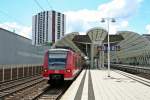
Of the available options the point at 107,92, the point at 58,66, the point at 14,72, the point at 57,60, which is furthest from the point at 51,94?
the point at 14,72

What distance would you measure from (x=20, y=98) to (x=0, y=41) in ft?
43.3

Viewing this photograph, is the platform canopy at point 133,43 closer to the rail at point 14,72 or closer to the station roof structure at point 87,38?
the station roof structure at point 87,38

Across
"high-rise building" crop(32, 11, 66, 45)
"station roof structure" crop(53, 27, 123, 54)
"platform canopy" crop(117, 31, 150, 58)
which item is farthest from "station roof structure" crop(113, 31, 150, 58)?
"high-rise building" crop(32, 11, 66, 45)

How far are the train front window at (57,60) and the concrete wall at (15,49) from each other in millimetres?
7977

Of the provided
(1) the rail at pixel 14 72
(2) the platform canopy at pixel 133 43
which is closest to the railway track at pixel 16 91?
(1) the rail at pixel 14 72

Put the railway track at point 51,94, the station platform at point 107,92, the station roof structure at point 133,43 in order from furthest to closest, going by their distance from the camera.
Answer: the station roof structure at point 133,43
the railway track at point 51,94
the station platform at point 107,92

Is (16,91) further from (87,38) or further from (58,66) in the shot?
(87,38)

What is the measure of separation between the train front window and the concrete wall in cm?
798

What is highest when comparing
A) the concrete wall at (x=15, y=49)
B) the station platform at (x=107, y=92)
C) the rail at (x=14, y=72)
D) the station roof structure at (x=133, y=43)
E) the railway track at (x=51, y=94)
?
the station roof structure at (x=133, y=43)

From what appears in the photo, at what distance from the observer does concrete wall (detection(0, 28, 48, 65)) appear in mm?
28000

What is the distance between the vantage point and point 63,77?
2027cm

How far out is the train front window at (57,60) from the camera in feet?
67.2

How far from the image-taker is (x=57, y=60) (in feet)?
68.0

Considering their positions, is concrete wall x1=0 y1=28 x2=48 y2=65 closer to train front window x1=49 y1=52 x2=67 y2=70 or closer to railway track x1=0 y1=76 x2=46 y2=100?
railway track x1=0 y1=76 x2=46 y2=100
